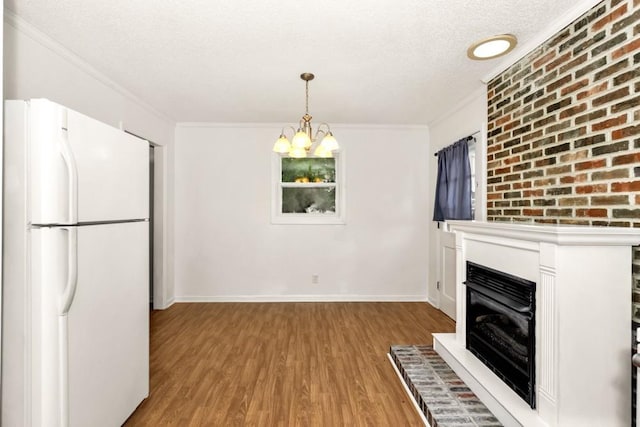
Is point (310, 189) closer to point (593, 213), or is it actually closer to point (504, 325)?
point (504, 325)

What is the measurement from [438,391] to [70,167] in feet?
8.11

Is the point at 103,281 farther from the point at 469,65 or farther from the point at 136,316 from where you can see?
the point at 469,65

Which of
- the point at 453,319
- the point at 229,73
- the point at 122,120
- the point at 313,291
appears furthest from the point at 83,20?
the point at 453,319

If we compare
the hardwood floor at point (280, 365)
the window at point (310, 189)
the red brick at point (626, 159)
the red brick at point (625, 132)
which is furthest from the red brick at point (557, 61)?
the window at point (310, 189)

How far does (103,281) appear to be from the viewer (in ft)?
6.05

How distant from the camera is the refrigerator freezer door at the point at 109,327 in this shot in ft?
5.48

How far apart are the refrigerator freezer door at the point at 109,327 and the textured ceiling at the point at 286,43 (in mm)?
1344

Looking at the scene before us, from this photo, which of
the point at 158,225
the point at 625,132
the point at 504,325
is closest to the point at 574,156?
the point at 625,132

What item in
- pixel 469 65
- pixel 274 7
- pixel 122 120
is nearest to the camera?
pixel 274 7

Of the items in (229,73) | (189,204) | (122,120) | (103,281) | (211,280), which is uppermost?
(229,73)

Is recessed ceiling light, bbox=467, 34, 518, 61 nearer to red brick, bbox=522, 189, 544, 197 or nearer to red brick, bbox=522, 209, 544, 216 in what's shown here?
red brick, bbox=522, 189, 544, 197

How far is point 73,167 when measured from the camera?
1558mm

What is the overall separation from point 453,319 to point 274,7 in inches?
146

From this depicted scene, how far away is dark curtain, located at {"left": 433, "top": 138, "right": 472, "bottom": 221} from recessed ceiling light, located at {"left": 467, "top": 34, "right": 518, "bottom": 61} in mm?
1184
